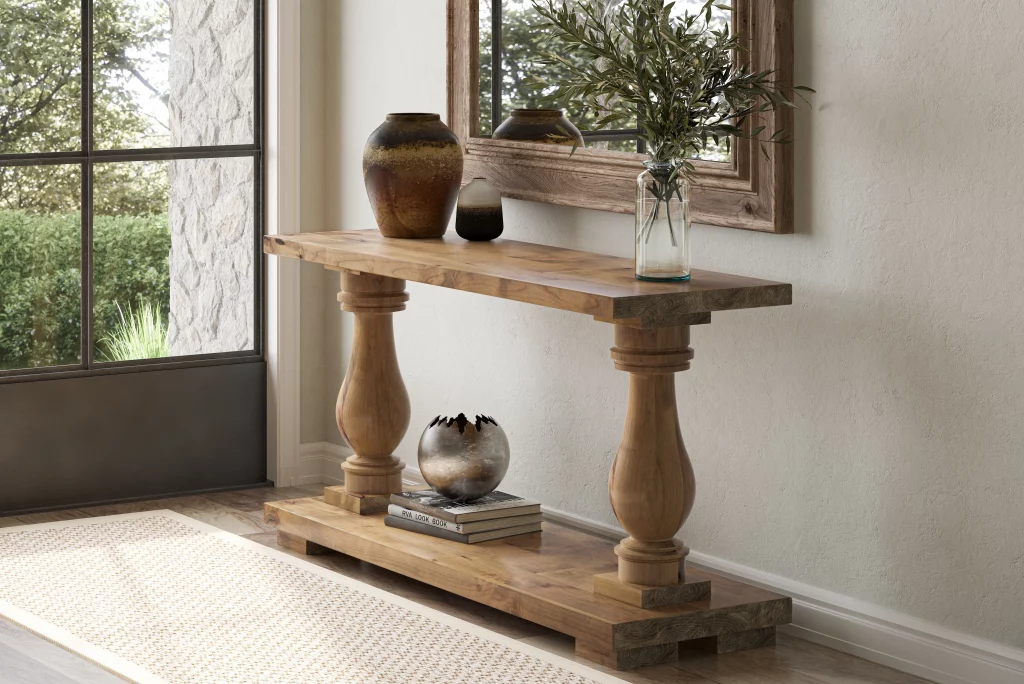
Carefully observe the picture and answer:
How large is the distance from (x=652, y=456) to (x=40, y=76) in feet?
7.74

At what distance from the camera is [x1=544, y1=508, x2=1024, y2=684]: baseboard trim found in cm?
→ 310

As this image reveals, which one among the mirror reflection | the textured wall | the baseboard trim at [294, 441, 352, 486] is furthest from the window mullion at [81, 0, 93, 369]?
the mirror reflection

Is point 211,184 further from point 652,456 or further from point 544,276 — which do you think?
point 652,456

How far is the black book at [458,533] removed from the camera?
3.84 metres

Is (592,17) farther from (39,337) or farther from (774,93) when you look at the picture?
(39,337)

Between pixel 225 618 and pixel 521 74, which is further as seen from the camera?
pixel 521 74

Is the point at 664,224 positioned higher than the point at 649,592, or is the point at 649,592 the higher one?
the point at 664,224

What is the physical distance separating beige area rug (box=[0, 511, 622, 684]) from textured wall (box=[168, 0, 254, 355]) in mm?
825

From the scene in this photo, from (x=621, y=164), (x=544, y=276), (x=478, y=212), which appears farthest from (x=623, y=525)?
(x=478, y=212)

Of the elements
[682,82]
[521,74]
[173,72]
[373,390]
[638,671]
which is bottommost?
[638,671]

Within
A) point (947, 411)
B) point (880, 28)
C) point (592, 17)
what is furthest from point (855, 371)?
point (592, 17)

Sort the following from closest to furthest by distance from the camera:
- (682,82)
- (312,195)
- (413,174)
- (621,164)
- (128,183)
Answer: (682,82), (621,164), (413,174), (128,183), (312,195)

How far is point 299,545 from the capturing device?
422cm

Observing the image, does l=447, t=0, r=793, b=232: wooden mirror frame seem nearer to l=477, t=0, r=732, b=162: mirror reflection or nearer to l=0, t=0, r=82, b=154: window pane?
l=477, t=0, r=732, b=162: mirror reflection
